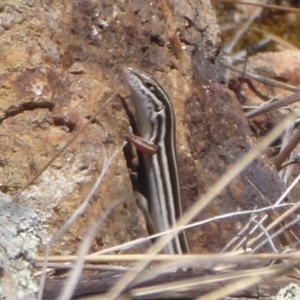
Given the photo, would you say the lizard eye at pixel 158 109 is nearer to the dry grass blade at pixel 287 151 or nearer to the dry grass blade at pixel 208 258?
the dry grass blade at pixel 287 151

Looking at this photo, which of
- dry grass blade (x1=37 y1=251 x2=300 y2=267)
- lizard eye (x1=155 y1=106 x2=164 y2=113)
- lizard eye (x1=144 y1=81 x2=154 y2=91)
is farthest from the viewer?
lizard eye (x1=155 y1=106 x2=164 y2=113)

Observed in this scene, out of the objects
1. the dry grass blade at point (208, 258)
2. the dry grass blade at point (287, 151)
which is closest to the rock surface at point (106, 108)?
the dry grass blade at point (287, 151)

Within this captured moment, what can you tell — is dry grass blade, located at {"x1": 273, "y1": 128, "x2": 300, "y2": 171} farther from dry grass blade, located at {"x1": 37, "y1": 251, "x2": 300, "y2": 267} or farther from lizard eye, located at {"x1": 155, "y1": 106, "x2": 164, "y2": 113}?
dry grass blade, located at {"x1": 37, "y1": 251, "x2": 300, "y2": 267}

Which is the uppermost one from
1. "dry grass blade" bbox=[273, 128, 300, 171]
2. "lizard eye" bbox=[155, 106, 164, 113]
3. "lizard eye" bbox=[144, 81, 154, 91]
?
"lizard eye" bbox=[144, 81, 154, 91]

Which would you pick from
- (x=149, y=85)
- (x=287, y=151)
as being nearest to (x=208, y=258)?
(x=149, y=85)

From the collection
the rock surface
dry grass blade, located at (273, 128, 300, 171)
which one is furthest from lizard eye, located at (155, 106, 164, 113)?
dry grass blade, located at (273, 128, 300, 171)

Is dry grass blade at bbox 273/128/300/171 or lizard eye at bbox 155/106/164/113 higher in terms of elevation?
lizard eye at bbox 155/106/164/113

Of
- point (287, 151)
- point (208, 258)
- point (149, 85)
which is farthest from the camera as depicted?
point (287, 151)

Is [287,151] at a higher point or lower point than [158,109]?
lower

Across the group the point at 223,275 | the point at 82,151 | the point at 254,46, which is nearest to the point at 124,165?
the point at 82,151

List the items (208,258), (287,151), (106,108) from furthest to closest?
(287,151) → (106,108) → (208,258)

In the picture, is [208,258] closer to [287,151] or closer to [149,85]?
[149,85]
